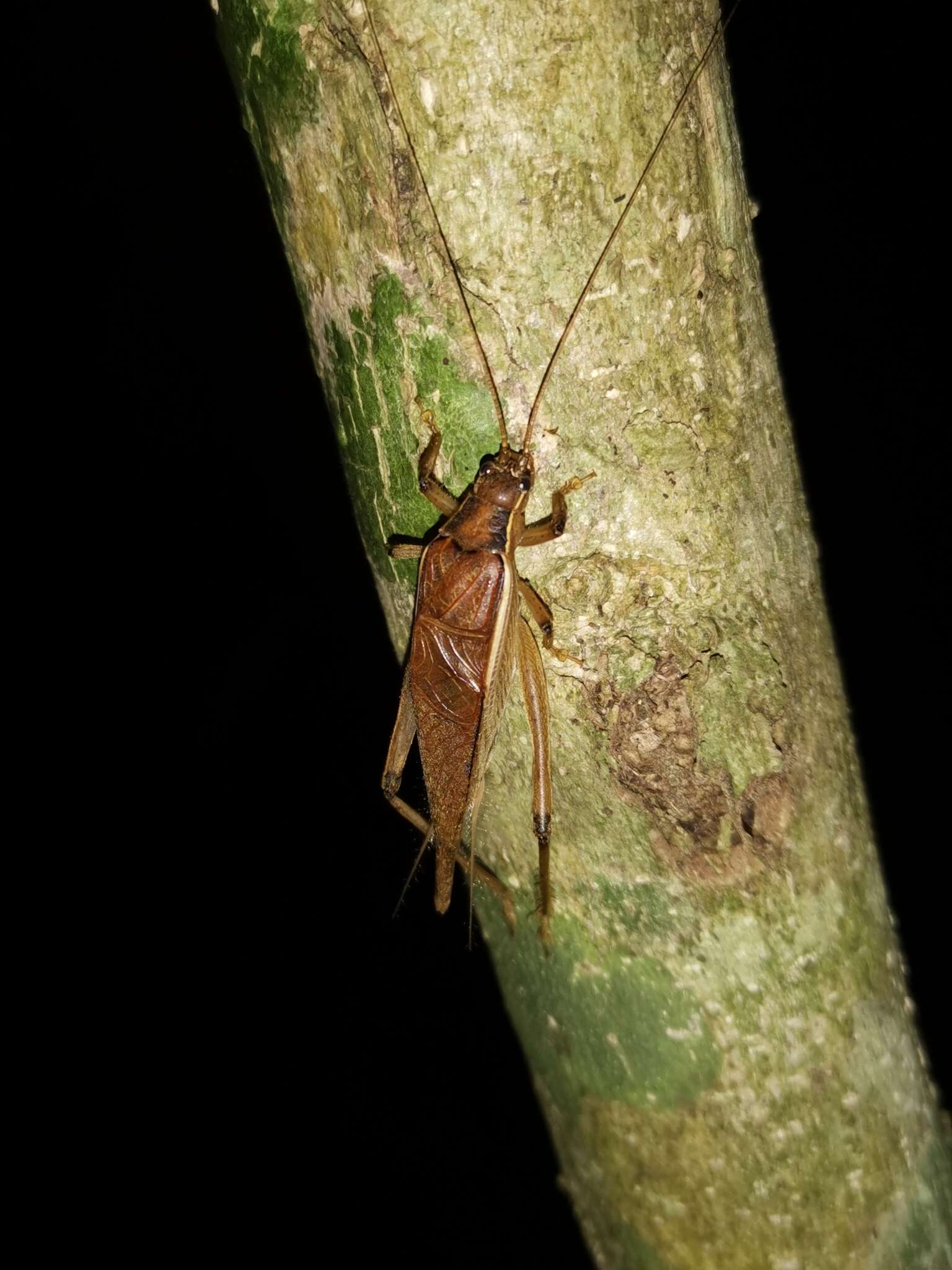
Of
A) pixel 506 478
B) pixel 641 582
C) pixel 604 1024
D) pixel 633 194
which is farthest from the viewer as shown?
pixel 604 1024

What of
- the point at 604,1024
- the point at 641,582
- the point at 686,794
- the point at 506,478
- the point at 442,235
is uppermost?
the point at 442,235

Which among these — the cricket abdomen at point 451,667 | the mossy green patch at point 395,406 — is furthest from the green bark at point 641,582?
the cricket abdomen at point 451,667

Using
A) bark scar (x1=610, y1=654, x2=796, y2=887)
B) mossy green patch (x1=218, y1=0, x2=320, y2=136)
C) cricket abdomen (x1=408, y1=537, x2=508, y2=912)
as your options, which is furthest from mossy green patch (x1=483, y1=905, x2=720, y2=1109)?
mossy green patch (x1=218, y1=0, x2=320, y2=136)

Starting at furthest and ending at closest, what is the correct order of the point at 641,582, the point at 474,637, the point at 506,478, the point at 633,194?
1. the point at 474,637
2. the point at 506,478
3. the point at 641,582
4. the point at 633,194

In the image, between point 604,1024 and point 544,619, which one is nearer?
point 544,619

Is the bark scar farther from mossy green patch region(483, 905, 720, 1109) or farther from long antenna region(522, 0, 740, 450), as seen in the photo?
long antenna region(522, 0, 740, 450)

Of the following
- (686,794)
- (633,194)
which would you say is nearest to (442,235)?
(633,194)

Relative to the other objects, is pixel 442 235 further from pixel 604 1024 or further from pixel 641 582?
pixel 604 1024

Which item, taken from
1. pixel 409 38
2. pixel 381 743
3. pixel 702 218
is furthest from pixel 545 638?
pixel 381 743

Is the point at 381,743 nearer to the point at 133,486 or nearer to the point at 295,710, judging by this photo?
the point at 295,710
